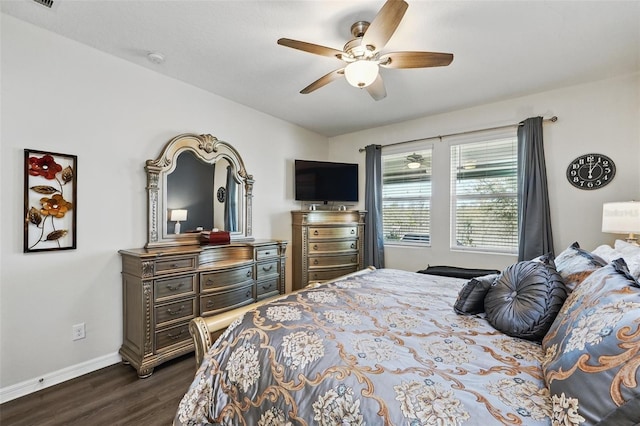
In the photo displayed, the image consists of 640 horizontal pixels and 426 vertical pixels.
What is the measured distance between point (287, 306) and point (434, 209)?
2.95 metres

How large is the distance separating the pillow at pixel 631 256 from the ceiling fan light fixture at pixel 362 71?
5.81ft

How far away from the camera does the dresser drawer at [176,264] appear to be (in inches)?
92.3

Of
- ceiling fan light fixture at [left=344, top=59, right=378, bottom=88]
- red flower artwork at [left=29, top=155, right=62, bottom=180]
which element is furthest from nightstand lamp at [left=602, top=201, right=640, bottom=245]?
red flower artwork at [left=29, top=155, right=62, bottom=180]

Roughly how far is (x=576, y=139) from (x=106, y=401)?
15.6 feet

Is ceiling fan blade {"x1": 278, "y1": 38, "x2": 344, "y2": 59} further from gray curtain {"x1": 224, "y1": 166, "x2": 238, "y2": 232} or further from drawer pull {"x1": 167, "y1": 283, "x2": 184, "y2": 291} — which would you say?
drawer pull {"x1": 167, "y1": 283, "x2": 184, "y2": 291}

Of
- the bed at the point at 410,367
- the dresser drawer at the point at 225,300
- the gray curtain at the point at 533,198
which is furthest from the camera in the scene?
the gray curtain at the point at 533,198

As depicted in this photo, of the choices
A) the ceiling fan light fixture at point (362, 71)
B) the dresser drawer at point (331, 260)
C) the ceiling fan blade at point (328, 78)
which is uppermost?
the ceiling fan blade at point (328, 78)

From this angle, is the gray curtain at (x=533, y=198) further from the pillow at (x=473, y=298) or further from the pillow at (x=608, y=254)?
the pillow at (x=473, y=298)

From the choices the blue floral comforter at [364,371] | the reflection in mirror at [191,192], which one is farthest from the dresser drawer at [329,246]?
the blue floral comforter at [364,371]

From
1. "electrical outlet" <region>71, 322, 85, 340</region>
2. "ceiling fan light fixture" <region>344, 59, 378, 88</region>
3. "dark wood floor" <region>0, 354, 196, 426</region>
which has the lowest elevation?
"dark wood floor" <region>0, 354, 196, 426</region>

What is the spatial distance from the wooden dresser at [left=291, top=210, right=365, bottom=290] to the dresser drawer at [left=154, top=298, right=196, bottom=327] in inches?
63.1

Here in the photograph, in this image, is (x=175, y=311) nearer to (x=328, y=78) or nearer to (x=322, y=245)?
(x=322, y=245)

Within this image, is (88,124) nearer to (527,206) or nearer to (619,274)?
(619,274)

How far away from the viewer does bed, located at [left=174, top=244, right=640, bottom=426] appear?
74 cm
